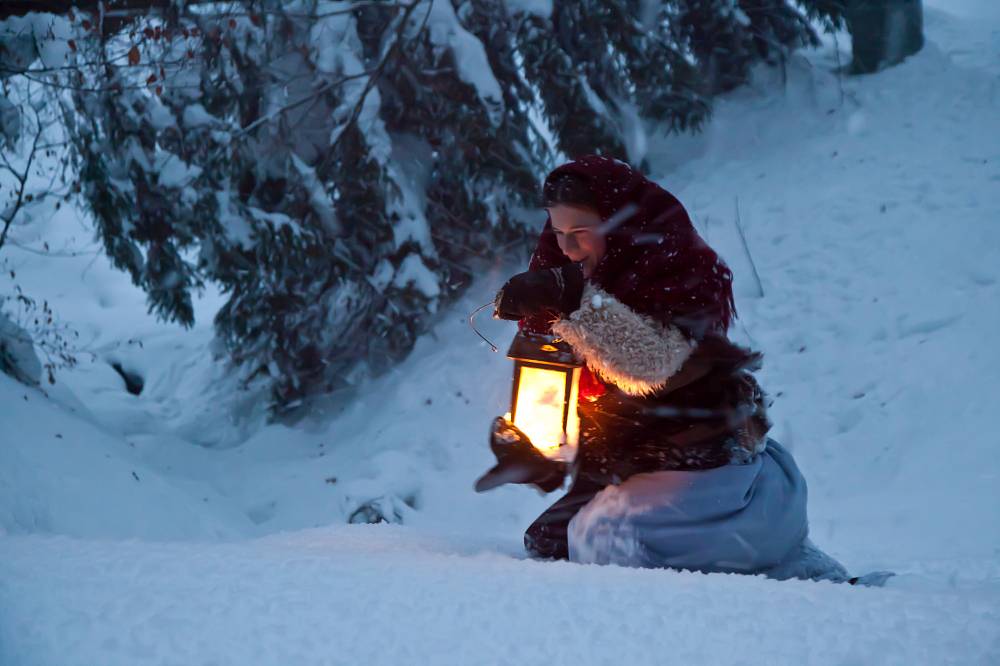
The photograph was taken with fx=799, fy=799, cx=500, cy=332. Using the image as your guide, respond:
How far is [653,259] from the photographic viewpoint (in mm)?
1979

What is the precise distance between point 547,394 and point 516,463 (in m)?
0.19

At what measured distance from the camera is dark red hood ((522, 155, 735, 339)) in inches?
76.1

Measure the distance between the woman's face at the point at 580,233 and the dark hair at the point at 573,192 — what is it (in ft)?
0.04

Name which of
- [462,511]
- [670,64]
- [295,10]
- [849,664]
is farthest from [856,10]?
[849,664]

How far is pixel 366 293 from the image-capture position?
627 centimetres

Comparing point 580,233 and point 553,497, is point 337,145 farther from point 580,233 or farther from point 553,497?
point 580,233

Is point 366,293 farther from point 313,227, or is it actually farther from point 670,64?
point 670,64

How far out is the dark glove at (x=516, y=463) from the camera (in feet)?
6.60

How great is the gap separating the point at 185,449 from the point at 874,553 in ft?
16.0

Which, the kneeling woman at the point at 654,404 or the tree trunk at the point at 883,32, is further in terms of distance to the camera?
the tree trunk at the point at 883,32

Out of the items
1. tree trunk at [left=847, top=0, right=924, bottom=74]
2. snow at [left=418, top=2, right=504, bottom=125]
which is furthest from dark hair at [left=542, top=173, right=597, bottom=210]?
tree trunk at [left=847, top=0, right=924, bottom=74]

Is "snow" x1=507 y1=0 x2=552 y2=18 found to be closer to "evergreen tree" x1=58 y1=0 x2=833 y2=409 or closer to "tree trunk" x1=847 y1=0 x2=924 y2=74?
"evergreen tree" x1=58 y1=0 x2=833 y2=409

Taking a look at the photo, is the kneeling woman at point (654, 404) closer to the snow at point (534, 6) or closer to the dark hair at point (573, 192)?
the dark hair at point (573, 192)

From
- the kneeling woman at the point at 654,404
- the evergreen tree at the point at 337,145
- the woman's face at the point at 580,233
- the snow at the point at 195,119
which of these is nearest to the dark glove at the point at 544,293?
the kneeling woman at the point at 654,404
